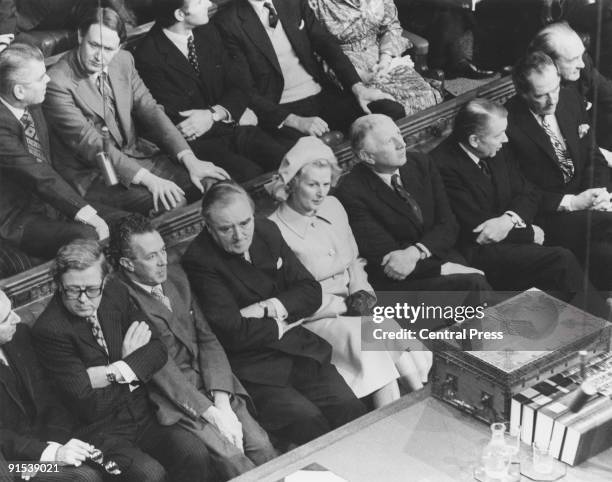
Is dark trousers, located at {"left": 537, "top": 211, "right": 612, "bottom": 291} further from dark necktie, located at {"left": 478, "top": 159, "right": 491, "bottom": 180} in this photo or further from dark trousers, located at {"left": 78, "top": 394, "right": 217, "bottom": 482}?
dark trousers, located at {"left": 78, "top": 394, "right": 217, "bottom": 482}

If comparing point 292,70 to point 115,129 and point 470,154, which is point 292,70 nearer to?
point 470,154

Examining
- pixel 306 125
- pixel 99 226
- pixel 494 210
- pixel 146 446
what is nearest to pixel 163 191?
pixel 99 226

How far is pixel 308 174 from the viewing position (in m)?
6.32

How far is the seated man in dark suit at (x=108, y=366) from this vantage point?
5.50m

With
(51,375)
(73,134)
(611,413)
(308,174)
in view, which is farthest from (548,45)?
(51,375)

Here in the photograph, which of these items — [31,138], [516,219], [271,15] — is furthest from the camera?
[516,219]

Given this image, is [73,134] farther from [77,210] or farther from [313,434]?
[313,434]

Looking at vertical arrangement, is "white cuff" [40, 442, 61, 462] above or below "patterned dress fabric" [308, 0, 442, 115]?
below

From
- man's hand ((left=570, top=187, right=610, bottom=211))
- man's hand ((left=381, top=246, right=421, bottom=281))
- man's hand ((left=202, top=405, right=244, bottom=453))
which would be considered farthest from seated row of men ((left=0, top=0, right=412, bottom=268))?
man's hand ((left=570, top=187, right=610, bottom=211))

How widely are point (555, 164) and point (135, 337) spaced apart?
2.84 meters

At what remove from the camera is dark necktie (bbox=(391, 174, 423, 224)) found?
22.2ft

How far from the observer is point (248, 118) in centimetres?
652

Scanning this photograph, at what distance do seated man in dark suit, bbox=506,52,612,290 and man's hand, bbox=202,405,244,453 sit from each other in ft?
7.54

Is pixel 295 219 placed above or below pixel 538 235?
above
